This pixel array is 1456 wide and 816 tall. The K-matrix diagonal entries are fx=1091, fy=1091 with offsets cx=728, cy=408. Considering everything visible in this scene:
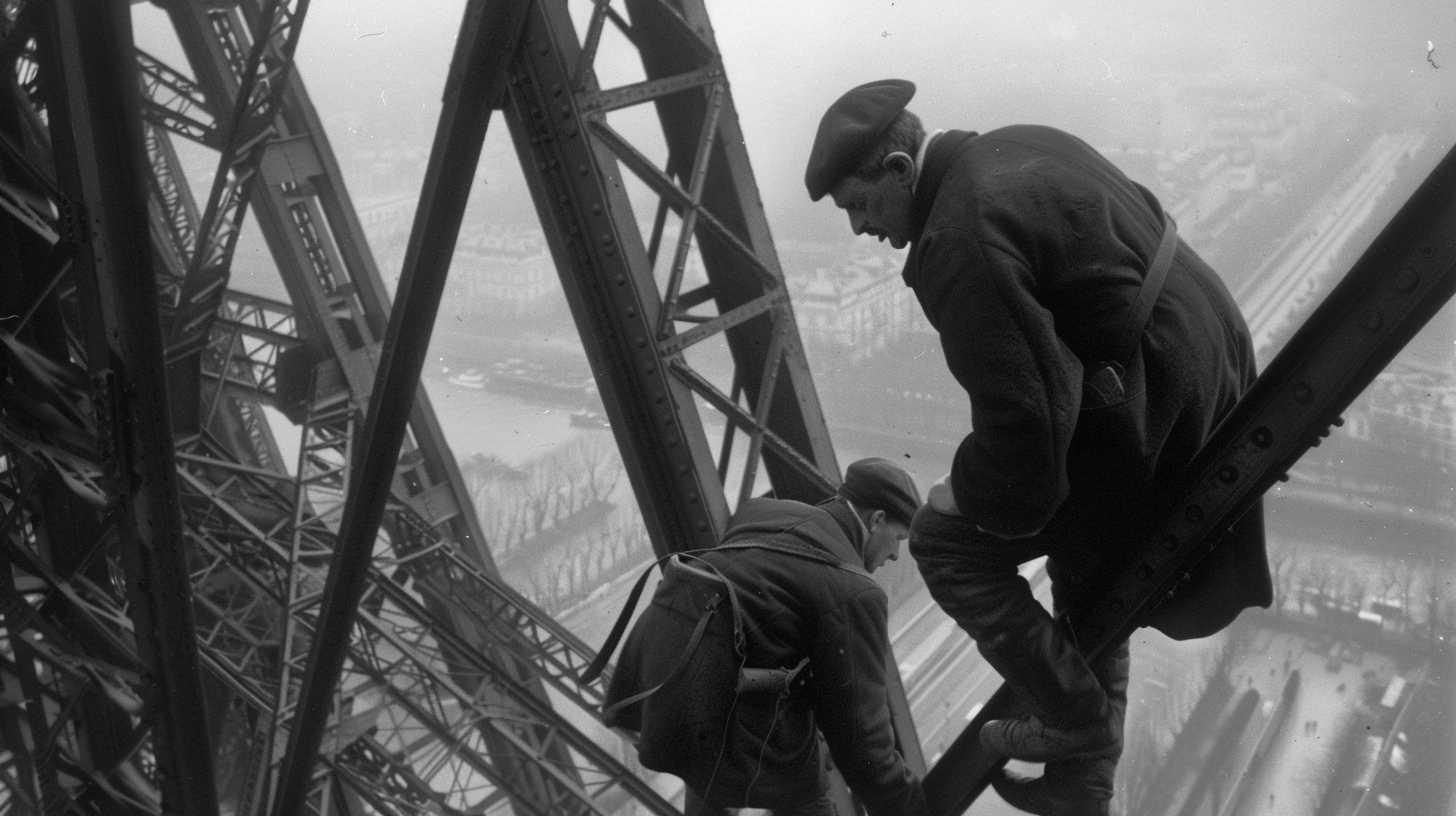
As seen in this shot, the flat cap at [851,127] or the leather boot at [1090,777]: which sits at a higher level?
the flat cap at [851,127]

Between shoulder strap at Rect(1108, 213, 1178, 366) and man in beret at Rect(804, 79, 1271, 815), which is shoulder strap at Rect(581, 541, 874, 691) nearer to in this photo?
man in beret at Rect(804, 79, 1271, 815)

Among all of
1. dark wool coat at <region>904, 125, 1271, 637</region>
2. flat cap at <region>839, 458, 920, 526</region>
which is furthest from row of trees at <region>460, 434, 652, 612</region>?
dark wool coat at <region>904, 125, 1271, 637</region>

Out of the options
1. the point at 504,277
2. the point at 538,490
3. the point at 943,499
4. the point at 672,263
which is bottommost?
the point at 538,490

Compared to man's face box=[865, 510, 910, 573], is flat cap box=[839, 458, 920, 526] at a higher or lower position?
higher

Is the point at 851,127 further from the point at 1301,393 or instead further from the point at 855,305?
the point at 855,305

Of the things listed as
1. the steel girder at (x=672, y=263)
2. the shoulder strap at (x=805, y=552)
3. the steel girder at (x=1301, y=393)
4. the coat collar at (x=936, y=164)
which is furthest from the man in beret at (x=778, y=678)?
the coat collar at (x=936, y=164)

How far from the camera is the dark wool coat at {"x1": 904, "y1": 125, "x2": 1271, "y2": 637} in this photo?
6.14 feet

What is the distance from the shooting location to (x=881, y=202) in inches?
84.5

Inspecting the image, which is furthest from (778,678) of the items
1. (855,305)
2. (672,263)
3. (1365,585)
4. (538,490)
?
(538,490)

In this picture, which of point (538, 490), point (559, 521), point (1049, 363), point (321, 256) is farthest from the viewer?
point (538, 490)

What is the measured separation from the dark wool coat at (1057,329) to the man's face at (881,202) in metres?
0.04

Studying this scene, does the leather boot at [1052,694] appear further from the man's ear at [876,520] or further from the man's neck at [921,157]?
the man's neck at [921,157]

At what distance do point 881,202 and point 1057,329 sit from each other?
1.40 ft

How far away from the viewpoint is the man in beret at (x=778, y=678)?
107 inches
